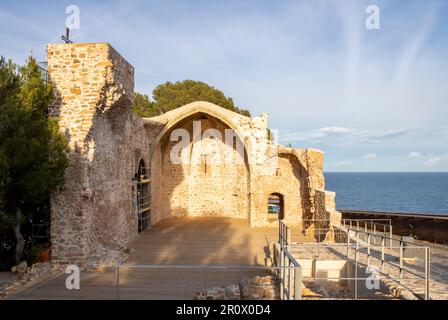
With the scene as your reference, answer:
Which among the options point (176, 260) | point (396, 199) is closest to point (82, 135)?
→ point (176, 260)

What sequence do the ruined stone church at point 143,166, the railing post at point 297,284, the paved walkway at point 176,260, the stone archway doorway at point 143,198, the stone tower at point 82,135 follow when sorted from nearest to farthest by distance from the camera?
the railing post at point 297,284 → the paved walkway at point 176,260 → the stone tower at point 82,135 → the ruined stone church at point 143,166 → the stone archway doorway at point 143,198

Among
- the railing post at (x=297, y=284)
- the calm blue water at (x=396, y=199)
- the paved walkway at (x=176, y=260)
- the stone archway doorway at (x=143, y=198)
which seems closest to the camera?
the railing post at (x=297, y=284)

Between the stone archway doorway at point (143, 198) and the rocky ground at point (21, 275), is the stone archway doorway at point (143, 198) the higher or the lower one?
the higher one

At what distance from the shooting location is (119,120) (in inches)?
472

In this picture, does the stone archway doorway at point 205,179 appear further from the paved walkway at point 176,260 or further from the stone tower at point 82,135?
the stone tower at point 82,135

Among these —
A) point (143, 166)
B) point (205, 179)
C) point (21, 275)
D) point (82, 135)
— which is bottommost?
point (21, 275)

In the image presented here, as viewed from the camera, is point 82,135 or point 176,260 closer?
point 82,135

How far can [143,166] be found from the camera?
16.2m

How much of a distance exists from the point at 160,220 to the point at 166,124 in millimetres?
5266

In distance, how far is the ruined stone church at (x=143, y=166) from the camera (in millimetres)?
9578

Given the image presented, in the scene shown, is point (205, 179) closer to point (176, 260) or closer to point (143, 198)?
point (143, 198)

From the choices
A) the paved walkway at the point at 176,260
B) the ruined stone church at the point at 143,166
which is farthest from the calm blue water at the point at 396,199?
the paved walkway at the point at 176,260
